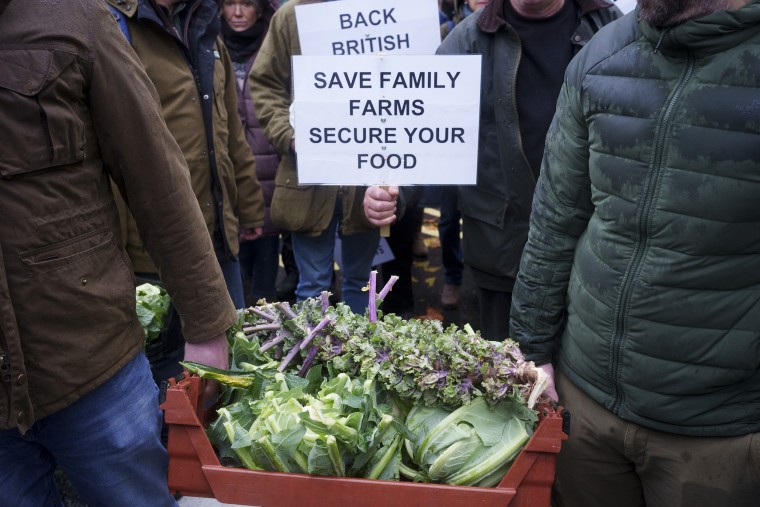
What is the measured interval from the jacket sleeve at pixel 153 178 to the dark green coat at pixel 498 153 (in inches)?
59.0

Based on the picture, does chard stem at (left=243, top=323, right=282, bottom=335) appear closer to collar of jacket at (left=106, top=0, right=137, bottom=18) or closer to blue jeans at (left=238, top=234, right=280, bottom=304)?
collar of jacket at (left=106, top=0, right=137, bottom=18)

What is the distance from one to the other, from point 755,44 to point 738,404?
0.87 metres

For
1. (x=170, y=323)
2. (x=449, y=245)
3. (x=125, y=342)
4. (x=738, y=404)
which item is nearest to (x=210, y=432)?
(x=125, y=342)

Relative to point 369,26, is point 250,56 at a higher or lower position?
lower

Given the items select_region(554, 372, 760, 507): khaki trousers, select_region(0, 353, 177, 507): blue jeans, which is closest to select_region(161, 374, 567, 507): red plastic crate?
select_region(0, 353, 177, 507): blue jeans

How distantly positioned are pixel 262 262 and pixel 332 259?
85 centimetres

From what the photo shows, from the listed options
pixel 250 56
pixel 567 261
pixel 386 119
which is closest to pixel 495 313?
pixel 386 119

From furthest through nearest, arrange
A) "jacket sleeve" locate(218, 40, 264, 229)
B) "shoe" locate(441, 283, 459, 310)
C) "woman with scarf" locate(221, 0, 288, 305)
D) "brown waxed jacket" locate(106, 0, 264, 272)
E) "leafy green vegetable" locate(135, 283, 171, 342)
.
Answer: "shoe" locate(441, 283, 459, 310) → "woman with scarf" locate(221, 0, 288, 305) → "jacket sleeve" locate(218, 40, 264, 229) → "brown waxed jacket" locate(106, 0, 264, 272) → "leafy green vegetable" locate(135, 283, 171, 342)

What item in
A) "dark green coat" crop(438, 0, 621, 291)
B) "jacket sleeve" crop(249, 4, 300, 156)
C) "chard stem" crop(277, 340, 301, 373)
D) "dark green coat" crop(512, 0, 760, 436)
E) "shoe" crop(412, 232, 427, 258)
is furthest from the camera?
"shoe" crop(412, 232, 427, 258)

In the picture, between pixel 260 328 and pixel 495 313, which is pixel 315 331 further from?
pixel 495 313

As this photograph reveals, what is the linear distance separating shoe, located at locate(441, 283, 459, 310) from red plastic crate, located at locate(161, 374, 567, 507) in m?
3.85

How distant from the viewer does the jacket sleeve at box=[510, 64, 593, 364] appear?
77.9 inches

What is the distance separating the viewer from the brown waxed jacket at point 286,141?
3.72m

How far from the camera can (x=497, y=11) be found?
291 cm
